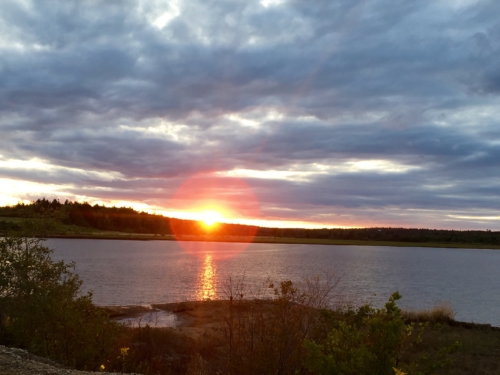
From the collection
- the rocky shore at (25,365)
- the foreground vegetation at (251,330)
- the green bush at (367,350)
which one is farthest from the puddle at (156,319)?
the green bush at (367,350)

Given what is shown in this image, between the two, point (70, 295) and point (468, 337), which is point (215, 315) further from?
point (70, 295)

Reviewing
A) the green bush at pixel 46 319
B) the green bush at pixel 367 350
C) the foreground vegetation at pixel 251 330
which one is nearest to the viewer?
the green bush at pixel 367 350

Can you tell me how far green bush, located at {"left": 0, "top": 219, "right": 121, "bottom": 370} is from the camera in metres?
10.6

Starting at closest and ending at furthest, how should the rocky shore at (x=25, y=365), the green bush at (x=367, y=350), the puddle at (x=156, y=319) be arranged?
the green bush at (x=367, y=350)
the rocky shore at (x=25, y=365)
the puddle at (x=156, y=319)

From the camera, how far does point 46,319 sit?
10758 millimetres

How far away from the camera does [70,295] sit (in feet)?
37.8

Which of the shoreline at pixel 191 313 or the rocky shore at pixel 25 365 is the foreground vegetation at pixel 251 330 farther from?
the shoreline at pixel 191 313

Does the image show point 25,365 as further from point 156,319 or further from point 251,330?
point 156,319

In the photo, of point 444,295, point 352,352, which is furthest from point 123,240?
point 352,352

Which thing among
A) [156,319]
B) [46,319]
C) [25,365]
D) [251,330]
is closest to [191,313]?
[156,319]

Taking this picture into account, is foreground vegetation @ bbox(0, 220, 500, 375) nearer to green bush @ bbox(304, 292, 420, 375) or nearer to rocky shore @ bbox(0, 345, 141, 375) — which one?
green bush @ bbox(304, 292, 420, 375)

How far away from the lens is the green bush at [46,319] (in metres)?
10.6

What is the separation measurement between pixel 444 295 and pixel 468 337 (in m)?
27.3

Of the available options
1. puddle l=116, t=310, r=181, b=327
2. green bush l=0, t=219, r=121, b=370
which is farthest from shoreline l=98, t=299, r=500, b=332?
green bush l=0, t=219, r=121, b=370
